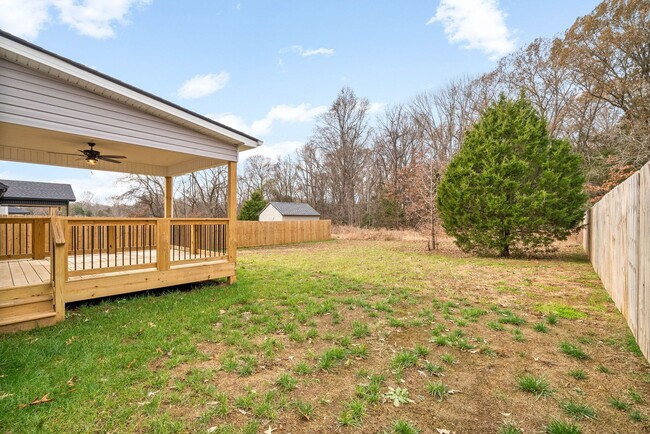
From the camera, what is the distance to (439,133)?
2414 centimetres

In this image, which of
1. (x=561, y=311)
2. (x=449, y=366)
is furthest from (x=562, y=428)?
(x=561, y=311)

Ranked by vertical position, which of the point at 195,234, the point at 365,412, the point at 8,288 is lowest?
the point at 365,412

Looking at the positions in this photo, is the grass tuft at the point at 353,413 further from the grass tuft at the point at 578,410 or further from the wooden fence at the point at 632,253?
the wooden fence at the point at 632,253

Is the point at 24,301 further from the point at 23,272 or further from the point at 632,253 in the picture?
the point at 632,253

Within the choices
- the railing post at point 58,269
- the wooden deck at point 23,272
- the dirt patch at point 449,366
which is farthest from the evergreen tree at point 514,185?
the wooden deck at point 23,272

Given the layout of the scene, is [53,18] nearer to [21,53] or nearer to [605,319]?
[21,53]

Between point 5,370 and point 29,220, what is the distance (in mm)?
5167

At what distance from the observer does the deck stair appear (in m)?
3.77

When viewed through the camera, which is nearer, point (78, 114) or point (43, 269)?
point (78, 114)

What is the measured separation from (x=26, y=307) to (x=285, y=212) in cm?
2243

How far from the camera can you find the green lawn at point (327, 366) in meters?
2.22

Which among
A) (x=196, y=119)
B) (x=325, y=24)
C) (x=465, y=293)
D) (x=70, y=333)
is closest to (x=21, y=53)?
(x=196, y=119)

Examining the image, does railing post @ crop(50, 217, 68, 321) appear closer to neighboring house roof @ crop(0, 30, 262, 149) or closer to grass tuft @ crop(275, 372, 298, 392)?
neighboring house roof @ crop(0, 30, 262, 149)

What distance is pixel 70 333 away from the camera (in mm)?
3707
